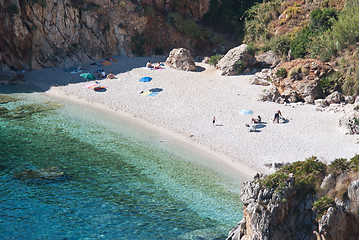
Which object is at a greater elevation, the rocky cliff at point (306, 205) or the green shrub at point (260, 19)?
the green shrub at point (260, 19)

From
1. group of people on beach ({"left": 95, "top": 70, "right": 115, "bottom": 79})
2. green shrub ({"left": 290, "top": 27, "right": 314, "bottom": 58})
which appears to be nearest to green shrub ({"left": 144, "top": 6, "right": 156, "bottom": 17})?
group of people on beach ({"left": 95, "top": 70, "right": 115, "bottom": 79})

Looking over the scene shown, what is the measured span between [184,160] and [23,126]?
13696 millimetres

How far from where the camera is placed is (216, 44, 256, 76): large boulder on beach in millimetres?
43125

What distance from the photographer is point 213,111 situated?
116ft

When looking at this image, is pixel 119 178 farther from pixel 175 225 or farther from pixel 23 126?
pixel 23 126

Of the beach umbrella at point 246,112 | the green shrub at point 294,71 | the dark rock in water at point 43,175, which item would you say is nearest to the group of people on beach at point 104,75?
the beach umbrella at point 246,112

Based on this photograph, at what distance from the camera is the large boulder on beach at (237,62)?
43.1m

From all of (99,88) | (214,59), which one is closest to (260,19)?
(214,59)

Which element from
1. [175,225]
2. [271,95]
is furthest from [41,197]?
[271,95]

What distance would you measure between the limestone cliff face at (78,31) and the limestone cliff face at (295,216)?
36852 mm

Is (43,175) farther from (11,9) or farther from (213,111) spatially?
(11,9)

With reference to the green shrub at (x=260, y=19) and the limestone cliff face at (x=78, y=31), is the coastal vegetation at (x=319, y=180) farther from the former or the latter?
the limestone cliff face at (x=78, y=31)

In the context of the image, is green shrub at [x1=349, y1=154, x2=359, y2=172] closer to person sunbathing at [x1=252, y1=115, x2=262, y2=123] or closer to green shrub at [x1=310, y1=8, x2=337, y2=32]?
person sunbathing at [x1=252, y1=115, x2=262, y2=123]

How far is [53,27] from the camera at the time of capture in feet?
154
